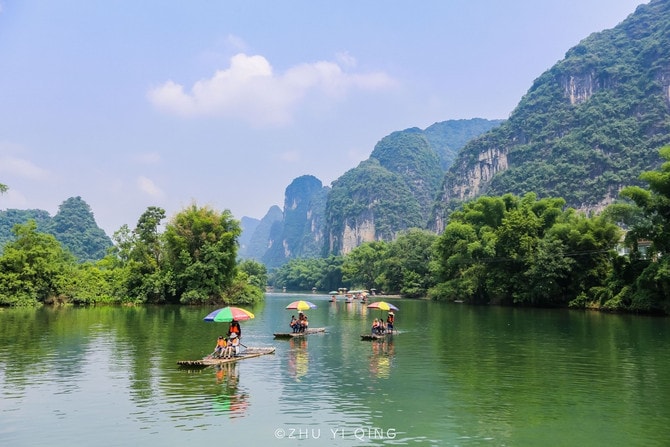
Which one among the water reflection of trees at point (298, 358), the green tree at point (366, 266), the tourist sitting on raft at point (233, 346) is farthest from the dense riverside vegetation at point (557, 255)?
the tourist sitting on raft at point (233, 346)

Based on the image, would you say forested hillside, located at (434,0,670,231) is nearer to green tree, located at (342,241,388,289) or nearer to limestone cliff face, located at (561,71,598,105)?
limestone cliff face, located at (561,71,598,105)

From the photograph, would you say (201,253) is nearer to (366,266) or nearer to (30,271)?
(30,271)

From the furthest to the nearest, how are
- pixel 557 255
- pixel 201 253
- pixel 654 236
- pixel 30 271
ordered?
1. pixel 201 253
2. pixel 557 255
3. pixel 30 271
4. pixel 654 236

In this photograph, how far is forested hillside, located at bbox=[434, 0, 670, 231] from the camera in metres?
141

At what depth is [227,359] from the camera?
62.5 feet

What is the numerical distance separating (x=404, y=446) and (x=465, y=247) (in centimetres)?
6364

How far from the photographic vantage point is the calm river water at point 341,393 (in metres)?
11.1

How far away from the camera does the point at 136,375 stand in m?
17.4

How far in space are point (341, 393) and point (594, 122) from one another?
165 metres

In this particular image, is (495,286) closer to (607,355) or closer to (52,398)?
(607,355)

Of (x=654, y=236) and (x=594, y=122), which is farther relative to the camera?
(x=594, y=122)

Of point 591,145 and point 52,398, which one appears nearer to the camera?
point 52,398

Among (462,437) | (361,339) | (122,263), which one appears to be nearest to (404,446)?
(462,437)

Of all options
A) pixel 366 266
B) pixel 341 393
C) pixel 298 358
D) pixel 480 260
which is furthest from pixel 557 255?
pixel 366 266
